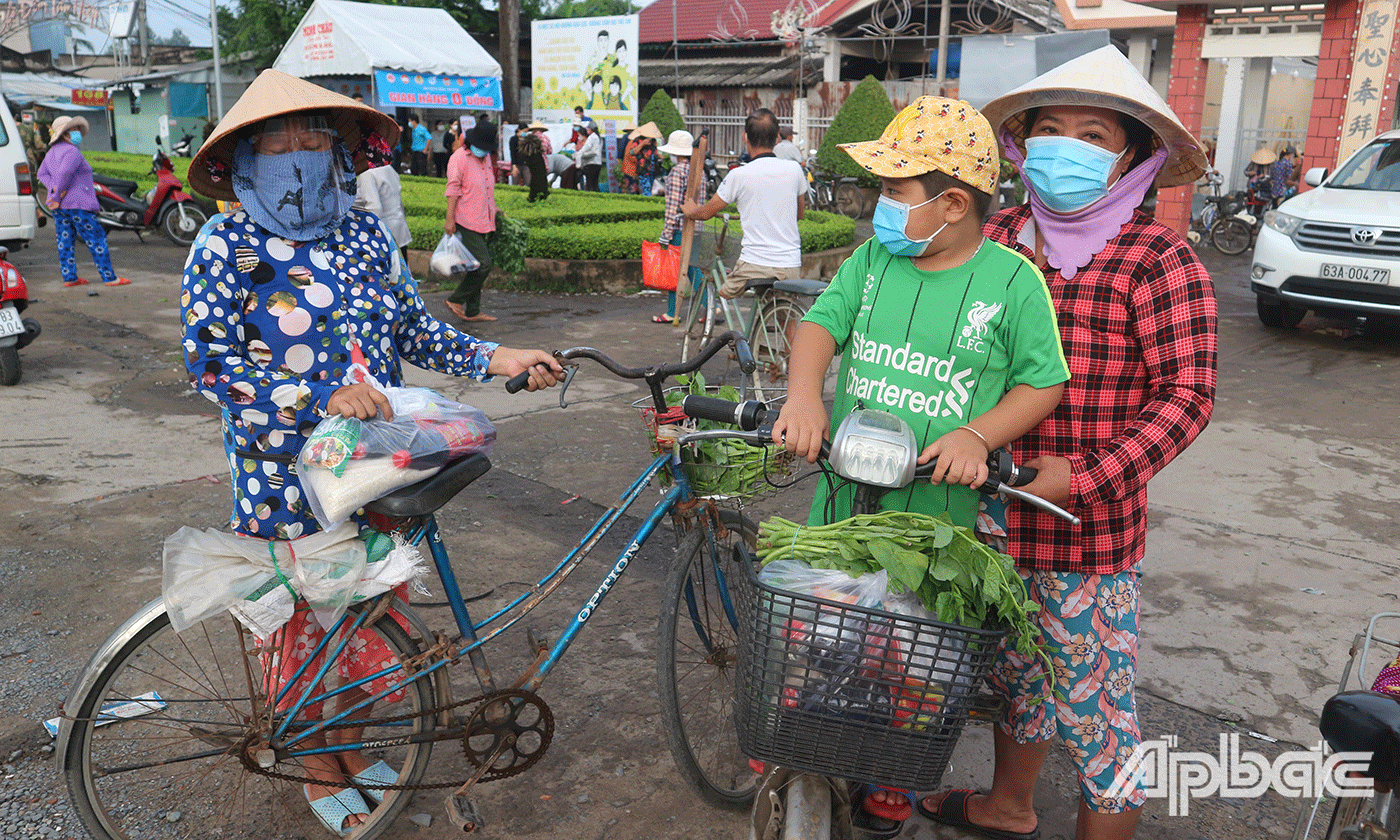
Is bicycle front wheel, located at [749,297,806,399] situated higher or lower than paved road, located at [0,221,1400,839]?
higher

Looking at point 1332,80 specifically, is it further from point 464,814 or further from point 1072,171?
point 464,814

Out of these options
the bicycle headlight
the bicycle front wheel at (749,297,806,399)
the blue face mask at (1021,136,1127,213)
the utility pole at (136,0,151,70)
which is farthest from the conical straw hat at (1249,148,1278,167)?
the utility pole at (136,0,151,70)

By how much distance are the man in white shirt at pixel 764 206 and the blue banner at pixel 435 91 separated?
13.9 m

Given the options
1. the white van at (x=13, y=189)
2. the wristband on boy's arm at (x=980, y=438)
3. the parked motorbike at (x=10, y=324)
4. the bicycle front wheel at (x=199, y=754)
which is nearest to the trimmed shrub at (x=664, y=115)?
the white van at (x=13, y=189)

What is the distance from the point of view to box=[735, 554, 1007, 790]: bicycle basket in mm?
1609

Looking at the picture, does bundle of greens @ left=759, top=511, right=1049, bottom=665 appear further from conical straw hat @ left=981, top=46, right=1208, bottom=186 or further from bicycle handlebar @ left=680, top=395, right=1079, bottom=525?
conical straw hat @ left=981, top=46, right=1208, bottom=186

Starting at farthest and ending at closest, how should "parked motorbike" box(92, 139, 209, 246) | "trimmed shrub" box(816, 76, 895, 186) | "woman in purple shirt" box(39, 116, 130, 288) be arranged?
1. "trimmed shrub" box(816, 76, 895, 186)
2. "parked motorbike" box(92, 139, 209, 246)
3. "woman in purple shirt" box(39, 116, 130, 288)

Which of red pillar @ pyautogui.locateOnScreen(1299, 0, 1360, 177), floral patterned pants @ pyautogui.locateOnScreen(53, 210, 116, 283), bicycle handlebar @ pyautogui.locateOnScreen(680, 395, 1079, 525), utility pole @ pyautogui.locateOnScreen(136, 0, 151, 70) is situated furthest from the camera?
utility pole @ pyautogui.locateOnScreen(136, 0, 151, 70)

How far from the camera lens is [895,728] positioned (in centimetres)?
Result: 164

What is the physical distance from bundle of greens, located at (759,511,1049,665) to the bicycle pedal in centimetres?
127

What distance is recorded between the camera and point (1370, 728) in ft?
5.11

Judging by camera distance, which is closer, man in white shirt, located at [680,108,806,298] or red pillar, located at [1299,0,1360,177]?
man in white shirt, located at [680,108,806,298]

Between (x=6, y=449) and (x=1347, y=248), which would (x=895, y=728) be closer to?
(x=6, y=449)

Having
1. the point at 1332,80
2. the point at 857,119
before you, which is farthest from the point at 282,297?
the point at 857,119
